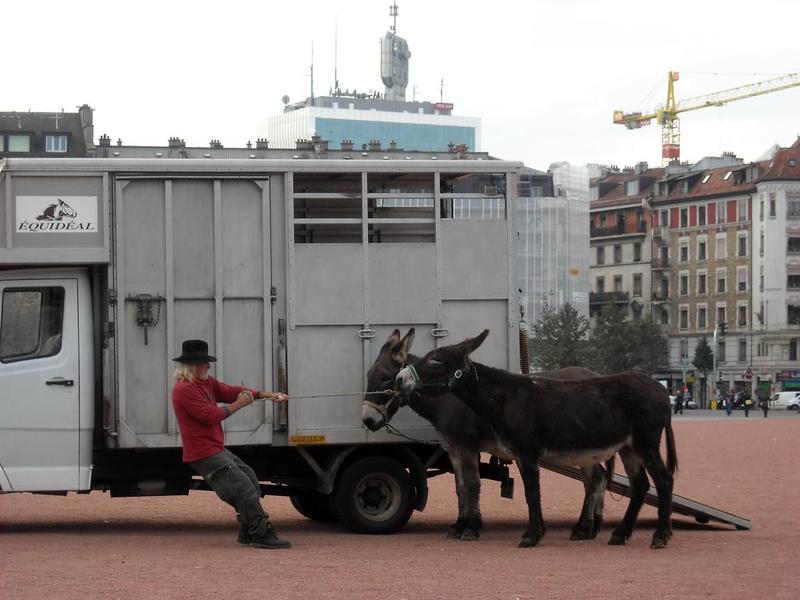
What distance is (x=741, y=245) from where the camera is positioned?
412 ft

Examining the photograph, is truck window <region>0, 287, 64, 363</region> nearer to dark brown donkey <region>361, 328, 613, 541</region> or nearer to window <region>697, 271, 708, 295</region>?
dark brown donkey <region>361, 328, 613, 541</region>

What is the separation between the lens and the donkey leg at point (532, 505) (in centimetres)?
1507

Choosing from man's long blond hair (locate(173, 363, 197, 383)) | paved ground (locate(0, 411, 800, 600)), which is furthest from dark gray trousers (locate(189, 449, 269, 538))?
man's long blond hair (locate(173, 363, 197, 383))

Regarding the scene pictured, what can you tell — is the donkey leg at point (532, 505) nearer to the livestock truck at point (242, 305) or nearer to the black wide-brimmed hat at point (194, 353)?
the livestock truck at point (242, 305)

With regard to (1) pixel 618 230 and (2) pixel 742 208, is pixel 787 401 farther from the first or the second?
(1) pixel 618 230

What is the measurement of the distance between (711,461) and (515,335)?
61.6 feet

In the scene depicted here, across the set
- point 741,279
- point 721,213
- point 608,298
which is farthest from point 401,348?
point 608,298

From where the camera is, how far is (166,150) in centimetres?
11406

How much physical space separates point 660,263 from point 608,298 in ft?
21.7

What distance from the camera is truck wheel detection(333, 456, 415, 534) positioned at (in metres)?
16.2

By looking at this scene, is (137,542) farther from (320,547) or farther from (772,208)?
(772,208)

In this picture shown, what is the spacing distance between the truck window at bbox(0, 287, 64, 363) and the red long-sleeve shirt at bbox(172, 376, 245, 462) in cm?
202

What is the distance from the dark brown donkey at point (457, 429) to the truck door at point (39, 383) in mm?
2909

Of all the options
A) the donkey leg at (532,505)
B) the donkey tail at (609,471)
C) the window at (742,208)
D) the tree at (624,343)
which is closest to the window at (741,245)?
the window at (742,208)
